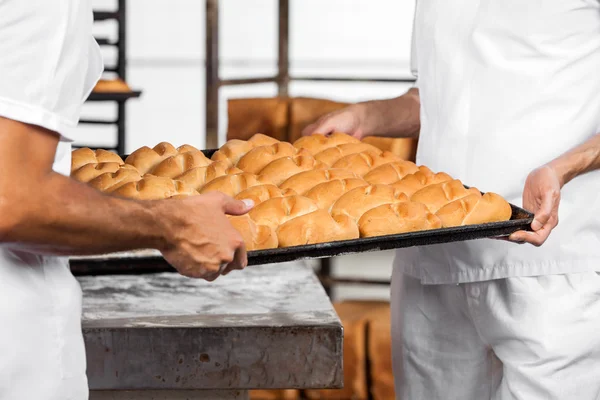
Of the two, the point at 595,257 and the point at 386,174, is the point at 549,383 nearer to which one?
the point at 595,257

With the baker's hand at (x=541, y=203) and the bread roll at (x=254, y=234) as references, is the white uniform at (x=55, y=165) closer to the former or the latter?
the bread roll at (x=254, y=234)

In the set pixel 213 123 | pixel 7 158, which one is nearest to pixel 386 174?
pixel 7 158

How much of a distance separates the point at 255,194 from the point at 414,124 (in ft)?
2.46

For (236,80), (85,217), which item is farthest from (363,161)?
(236,80)

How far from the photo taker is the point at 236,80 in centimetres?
324

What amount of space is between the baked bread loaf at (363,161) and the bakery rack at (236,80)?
1.46 meters

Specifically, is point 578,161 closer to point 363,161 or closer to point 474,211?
point 474,211

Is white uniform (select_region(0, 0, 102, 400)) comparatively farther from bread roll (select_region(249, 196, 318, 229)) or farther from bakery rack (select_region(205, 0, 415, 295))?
bakery rack (select_region(205, 0, 415, 295))

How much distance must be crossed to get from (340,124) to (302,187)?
48 centimetres

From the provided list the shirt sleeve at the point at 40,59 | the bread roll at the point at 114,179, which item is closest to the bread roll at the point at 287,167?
the bread roll at the point at 114,179

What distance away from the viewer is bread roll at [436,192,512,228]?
1443 mm

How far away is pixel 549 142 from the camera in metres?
1.69

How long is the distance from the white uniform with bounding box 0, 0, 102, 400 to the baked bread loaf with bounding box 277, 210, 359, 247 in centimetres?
34

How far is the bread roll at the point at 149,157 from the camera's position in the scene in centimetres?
157
